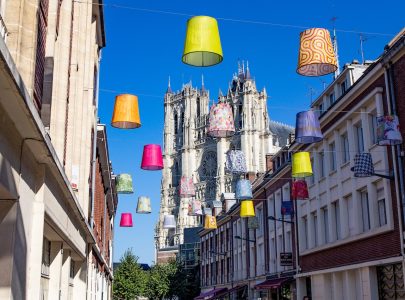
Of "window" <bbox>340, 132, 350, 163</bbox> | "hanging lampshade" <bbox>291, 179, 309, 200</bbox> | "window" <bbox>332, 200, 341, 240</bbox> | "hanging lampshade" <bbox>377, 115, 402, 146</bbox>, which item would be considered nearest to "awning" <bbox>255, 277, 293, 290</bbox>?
"window" <bbox>332, 200, 341, 240</bbox>

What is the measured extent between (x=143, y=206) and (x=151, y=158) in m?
10.4

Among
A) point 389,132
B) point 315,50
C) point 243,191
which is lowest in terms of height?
point 389,132

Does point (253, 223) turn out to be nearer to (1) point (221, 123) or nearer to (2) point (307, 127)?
(2) point (307, 127)

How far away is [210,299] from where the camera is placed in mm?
53062

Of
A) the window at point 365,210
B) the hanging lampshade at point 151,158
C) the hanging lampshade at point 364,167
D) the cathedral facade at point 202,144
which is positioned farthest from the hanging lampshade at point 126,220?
the cathedral facade at point 202,144

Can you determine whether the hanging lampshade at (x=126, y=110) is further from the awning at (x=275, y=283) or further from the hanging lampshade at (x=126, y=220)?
the awning at (x=275, y=283)

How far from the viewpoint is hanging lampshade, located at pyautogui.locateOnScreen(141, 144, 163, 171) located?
19203mm

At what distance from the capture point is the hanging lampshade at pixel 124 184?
2814 centimetres

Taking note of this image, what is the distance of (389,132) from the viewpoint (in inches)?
708

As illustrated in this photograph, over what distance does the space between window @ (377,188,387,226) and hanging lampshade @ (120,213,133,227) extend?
16.0m

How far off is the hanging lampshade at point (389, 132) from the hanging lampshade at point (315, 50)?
17.8 feet

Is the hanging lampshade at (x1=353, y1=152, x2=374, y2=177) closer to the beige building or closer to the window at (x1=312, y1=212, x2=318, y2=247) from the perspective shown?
the window at (x1=312, y1=212, x2=318, y2=247)

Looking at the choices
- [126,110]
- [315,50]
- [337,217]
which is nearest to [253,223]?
[337,217]

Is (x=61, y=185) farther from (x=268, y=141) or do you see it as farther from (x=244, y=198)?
(x=268, y=141)
